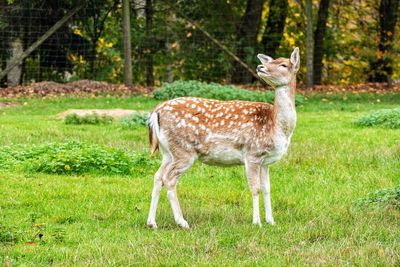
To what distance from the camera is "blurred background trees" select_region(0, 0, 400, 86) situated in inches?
921

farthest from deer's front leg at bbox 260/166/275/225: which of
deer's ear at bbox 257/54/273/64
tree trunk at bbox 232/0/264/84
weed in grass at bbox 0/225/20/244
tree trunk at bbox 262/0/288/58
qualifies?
tree trunk at bbox 262/0/288/58

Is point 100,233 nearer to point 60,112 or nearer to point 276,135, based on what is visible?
point 276,135

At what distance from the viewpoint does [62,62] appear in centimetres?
2375

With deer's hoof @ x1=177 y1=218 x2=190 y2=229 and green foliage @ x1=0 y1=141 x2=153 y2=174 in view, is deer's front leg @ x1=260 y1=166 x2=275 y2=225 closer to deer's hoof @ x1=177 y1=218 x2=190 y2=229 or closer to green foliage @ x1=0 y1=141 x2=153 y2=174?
deer's hoof @ x1=177 y1=218 x2=190 y2=229

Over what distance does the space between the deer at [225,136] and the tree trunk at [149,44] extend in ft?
55.0

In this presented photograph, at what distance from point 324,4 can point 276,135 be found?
61.8 ft

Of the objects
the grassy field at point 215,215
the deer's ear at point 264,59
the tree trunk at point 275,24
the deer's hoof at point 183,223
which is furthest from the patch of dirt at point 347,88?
the deer's hoof at point 183,223

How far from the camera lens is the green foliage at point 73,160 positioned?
10.8 meters

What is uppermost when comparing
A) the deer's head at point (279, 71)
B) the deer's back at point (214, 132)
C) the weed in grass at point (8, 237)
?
the deer's head at point (279, 71)

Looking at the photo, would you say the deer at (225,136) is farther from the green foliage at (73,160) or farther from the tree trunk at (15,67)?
the tree trunk at (15,67)

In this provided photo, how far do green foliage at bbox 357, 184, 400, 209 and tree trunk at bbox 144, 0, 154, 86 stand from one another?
54.3 ft

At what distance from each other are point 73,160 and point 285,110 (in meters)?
3.64

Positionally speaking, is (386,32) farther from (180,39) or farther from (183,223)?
(183,223)

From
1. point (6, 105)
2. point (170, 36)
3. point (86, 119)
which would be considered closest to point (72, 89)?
point (6, 105)
